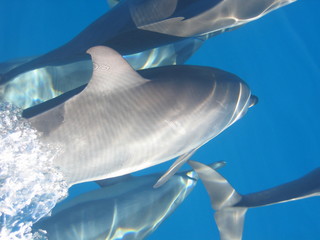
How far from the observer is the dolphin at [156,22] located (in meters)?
3.99

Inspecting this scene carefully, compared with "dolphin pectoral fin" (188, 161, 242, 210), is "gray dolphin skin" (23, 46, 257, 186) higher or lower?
higher

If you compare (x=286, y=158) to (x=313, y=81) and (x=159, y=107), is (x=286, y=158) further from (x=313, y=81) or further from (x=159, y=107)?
(x=159, y=107)

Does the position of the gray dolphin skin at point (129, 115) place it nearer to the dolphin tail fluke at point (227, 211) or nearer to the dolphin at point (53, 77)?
the dolphin tail fluke at point (227, 211)

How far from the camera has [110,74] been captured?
320 cm

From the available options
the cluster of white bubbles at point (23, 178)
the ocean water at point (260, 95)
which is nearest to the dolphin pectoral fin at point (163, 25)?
the cluster of white bubbles at point (23, 178)

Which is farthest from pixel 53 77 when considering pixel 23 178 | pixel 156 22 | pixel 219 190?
pixel 219 190

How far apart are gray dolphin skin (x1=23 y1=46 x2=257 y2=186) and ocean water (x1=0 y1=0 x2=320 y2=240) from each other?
4.44 metres

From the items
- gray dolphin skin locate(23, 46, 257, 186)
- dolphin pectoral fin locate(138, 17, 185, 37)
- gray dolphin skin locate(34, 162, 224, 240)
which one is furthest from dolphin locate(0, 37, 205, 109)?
gray dolphin skin locate(23, 46, 257, 186)

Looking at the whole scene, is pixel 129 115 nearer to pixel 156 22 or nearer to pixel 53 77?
pixel 156 22

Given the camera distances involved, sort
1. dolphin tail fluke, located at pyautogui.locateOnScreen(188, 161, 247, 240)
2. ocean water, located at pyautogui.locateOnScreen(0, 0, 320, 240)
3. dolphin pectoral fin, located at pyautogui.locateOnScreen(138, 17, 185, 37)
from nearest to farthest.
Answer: dolphin pectoral fin, located at pyautogui.locateOnScreen(138, 17, 185, 37) → dolphin tail fluke, located at pyautogui.locateOnScreen(188, 161, 247, 240) → ocean water, located at pyautogui.locateOnScreen(0, 0, 320, 240)

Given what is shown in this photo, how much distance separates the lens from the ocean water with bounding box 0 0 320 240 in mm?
8430

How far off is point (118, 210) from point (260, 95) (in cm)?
537

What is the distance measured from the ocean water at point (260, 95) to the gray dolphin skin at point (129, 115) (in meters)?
4.44

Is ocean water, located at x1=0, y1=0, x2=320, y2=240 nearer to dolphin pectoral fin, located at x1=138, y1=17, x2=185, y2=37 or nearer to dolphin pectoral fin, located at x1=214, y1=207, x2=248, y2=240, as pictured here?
dolphin pectoral fin, located at x1=214, y1=207, x2=248, y2=240
